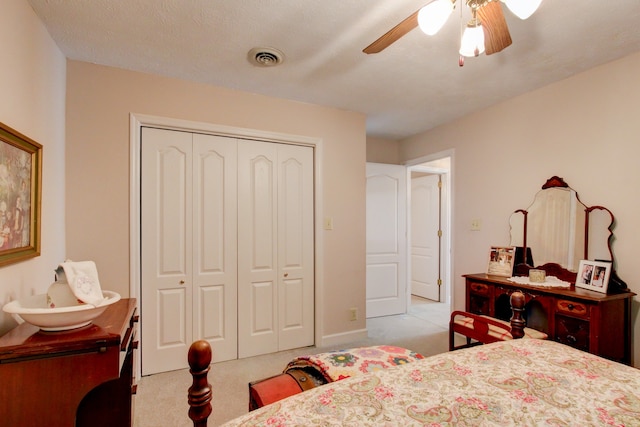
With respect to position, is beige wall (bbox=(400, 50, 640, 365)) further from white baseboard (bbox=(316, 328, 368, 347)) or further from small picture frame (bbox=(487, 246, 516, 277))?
white baseboard (bbox=(316, 328, 368, 347))

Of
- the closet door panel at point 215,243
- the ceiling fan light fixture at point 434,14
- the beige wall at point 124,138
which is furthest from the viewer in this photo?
the closet door panel at point 215,243

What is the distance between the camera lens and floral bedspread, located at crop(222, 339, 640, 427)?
0.87 metres

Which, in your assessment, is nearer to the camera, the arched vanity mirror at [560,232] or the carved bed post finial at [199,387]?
the carved bed post finial at [199,387]

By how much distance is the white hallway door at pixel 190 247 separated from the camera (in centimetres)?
259

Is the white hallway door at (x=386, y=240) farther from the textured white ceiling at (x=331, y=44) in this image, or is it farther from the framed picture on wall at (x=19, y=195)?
the framed picture on wall at (x=19, y=195)

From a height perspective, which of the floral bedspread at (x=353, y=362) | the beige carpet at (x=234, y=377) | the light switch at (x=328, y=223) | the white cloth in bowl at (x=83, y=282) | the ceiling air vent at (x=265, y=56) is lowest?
the beige carpet at (x=234, y=377)

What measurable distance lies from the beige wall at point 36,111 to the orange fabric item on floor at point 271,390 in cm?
115

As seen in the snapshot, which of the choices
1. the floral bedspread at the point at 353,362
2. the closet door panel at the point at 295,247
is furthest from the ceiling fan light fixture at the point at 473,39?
the closet door panel at the point at 295,247

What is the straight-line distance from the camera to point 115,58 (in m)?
2.30

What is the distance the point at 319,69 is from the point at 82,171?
191 cm

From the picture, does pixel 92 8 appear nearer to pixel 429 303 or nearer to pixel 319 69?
A: pixel 319 69

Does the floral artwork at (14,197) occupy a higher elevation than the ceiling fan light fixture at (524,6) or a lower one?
lower

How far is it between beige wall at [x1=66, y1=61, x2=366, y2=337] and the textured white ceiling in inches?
4.8

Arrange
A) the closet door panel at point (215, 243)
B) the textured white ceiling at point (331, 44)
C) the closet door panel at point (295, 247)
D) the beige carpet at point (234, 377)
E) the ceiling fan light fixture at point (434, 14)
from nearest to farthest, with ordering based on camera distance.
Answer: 1. the ceiling fan light fixture at point (434, 14)
2. the textured white ceiling at point (331, 44)
3. the beige carpet at point (234, 377)
4. the closet door panel at point (215, 243)
5. the closet door panel at point (295, 247)
